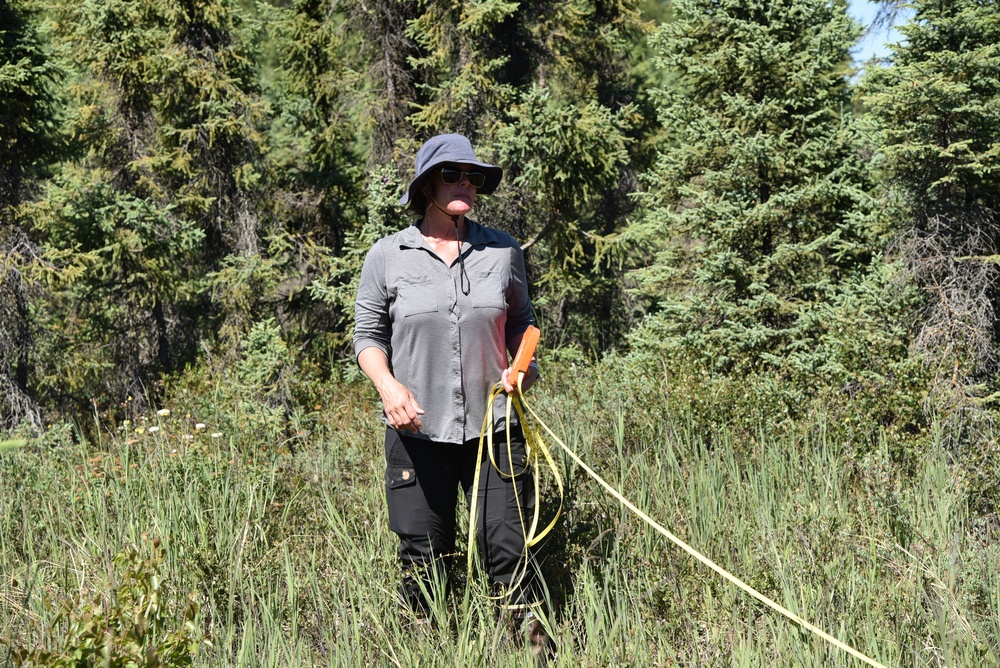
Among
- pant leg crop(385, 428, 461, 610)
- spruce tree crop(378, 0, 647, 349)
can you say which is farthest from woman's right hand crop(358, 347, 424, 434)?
spruce tree crop(378, 0, 647, 349)

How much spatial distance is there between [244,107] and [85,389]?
208 inches

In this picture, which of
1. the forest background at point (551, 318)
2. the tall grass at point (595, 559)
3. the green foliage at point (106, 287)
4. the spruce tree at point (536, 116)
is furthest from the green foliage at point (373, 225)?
the tall grass at point (595, 559)

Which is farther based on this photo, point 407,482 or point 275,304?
point 275,304

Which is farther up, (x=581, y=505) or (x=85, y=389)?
(x=581, y=505)

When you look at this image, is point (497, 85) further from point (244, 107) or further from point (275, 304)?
point (275, 304)

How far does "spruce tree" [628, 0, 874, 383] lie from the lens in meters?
9.06

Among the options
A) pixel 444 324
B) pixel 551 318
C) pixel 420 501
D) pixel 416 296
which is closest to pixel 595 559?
pixel 420 501

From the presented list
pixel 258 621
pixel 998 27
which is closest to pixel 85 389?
pixel 258 621

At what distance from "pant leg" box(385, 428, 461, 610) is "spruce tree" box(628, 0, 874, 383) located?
589cm

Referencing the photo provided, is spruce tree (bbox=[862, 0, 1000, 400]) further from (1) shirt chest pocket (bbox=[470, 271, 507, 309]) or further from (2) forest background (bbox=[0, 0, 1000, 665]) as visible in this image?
(1) shirt chest pocket (bbox=[470, 271, 507, 309])

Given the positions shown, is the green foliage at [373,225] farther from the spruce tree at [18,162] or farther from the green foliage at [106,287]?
the spruce tree at [18,162]

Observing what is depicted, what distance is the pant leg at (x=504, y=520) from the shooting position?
310cm

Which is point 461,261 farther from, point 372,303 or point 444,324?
point 372,303

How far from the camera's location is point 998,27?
6.88 meters
